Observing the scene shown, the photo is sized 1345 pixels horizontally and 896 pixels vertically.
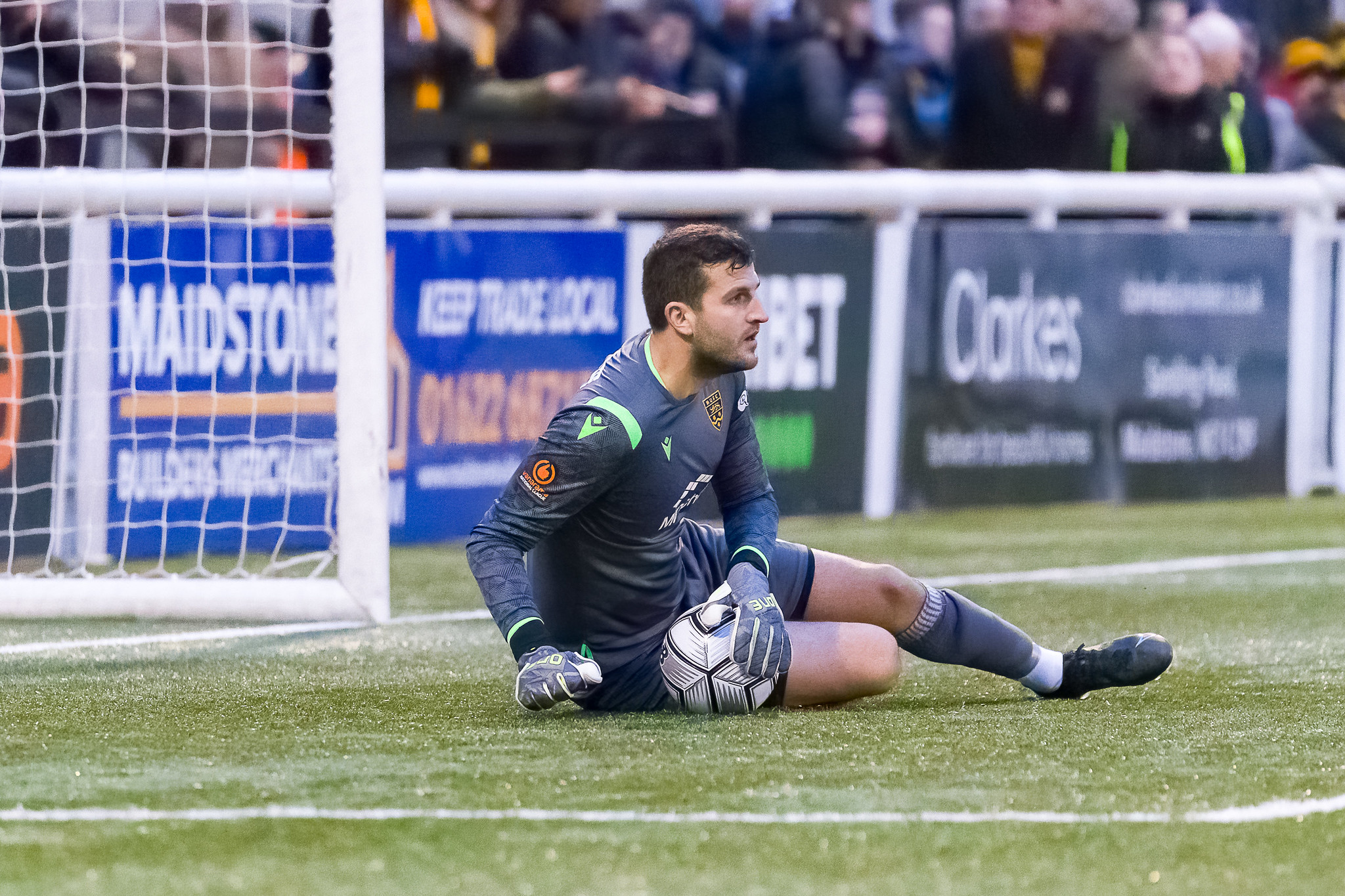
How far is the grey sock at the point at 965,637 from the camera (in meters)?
4.82

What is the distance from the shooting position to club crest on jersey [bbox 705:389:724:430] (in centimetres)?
468

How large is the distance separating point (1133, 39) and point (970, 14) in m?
0.94

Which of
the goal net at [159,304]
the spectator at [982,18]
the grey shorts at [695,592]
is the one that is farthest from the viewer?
the spectator at [982,18]

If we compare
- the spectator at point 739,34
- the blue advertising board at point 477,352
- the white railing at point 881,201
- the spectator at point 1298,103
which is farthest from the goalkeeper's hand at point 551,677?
the spectator at point 1298,103

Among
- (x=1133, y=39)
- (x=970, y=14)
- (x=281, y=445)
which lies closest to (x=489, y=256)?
(x=281, y=445)

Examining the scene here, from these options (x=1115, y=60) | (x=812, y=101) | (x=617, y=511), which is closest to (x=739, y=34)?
(x=812, y=101)

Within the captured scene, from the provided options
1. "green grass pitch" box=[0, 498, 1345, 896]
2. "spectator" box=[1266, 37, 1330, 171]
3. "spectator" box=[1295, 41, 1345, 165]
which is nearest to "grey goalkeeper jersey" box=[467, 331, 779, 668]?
"green grass pitch" box=[0, 498, 1345, 896]

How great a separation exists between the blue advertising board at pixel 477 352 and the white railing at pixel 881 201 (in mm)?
198

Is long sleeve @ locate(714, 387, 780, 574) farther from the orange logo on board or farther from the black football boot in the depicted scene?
the orange logo on board

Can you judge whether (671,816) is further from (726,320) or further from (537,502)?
(726,320)

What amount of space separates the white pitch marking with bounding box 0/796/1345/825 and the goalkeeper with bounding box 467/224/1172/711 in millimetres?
740

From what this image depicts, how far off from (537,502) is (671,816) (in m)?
1.05

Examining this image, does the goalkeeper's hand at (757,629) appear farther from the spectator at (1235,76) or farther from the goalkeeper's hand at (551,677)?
the spectator at (1235,76)

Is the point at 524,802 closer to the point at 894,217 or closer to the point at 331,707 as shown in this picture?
the point at 331,707
